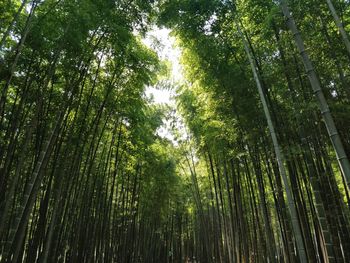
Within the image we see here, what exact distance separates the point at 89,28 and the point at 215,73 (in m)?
2.15

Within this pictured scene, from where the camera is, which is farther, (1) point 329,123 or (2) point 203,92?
(2) point 203,92

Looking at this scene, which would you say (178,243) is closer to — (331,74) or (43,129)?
(43,129)

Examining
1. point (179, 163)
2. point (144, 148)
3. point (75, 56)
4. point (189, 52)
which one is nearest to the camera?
point (75, 56)

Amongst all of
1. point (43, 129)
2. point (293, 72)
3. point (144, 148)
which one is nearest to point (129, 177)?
point (144, 148)

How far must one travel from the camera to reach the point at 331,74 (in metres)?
4.05

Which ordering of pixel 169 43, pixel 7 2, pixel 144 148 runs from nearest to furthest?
pixel 7 2
pixel 169 43
pixel 144 148

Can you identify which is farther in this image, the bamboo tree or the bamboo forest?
the bamboo forest

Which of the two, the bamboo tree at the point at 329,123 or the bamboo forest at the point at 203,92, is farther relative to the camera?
the bamboo forest at the point at 203,92

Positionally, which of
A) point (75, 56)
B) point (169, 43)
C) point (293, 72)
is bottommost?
point (293, 72)

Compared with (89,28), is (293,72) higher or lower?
lower

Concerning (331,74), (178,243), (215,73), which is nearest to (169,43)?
(215,73)

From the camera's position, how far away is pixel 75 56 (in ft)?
14.2

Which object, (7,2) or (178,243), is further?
(178,243)

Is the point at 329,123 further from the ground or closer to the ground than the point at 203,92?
closer to the ground
